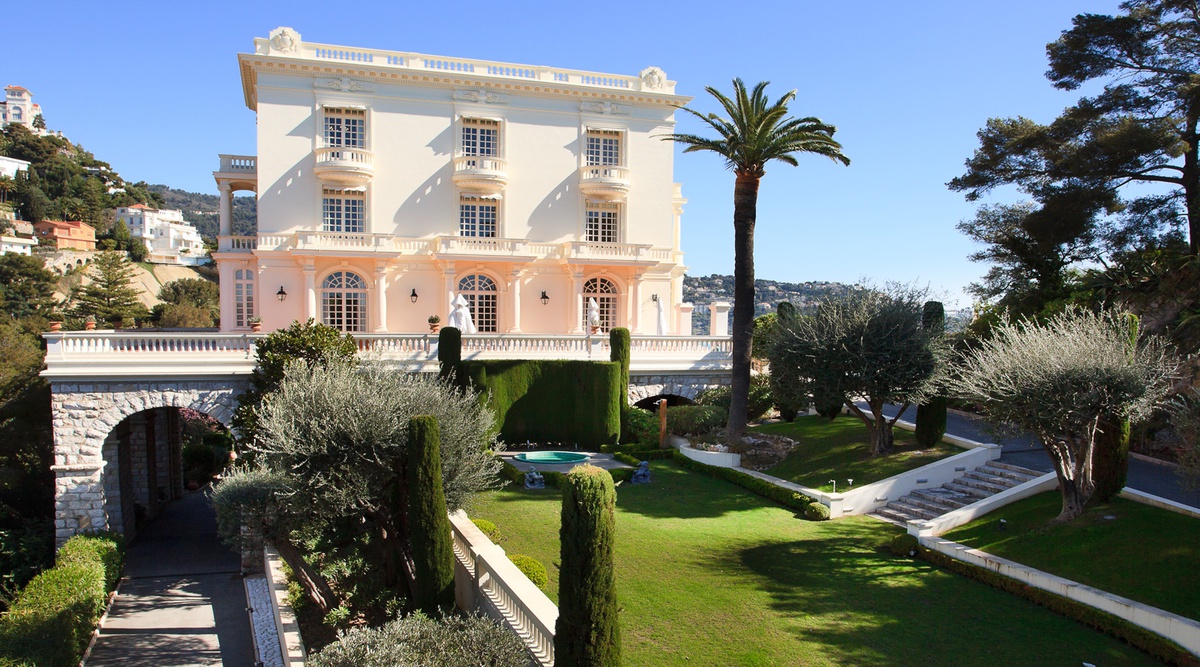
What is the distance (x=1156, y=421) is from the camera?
21000mm

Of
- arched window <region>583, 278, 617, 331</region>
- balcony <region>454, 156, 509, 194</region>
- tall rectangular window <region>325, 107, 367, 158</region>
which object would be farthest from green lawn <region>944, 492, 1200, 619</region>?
tall rectangular window <region>325, 107, 367, 158</region>

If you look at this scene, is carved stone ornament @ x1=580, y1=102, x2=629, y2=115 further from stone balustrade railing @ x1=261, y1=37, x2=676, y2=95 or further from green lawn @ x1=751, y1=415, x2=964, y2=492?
green lawn @ x1=751, y1=415, x2=964, y2=492

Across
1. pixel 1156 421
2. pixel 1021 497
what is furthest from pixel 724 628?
pixel 1156 421

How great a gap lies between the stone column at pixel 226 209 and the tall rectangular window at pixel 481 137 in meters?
12.1

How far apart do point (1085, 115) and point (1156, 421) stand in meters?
13.1

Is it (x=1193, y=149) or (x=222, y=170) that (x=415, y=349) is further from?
(x=1193, y=149)

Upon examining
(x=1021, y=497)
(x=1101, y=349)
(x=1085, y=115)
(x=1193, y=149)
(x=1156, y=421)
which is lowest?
(x=1021, y=497)

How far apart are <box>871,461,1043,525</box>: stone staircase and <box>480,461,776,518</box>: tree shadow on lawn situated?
3.24 meters

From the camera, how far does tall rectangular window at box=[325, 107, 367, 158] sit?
3319cm

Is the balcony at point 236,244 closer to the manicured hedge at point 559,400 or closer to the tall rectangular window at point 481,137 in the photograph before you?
the tall rectangular window at point 481,137

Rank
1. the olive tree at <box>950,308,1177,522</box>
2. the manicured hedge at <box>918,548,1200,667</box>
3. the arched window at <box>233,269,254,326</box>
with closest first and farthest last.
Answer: the manicured hedge at <box>918,548,1200,667</box>, the olive tree at <box>950,308,1177,522</box>, the arched window at <box>233,269,254,326</box>

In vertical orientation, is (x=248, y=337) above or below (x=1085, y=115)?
below

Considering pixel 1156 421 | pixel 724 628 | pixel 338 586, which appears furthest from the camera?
pixel 1156 421

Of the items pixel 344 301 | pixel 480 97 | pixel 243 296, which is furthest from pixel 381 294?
pixel 480 97
